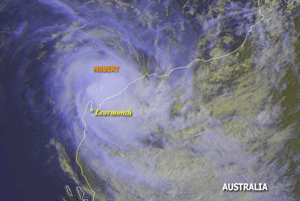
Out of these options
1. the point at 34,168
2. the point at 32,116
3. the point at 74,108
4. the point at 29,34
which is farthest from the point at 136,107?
the point at 29,34

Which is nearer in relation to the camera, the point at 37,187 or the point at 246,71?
the point at 246,71

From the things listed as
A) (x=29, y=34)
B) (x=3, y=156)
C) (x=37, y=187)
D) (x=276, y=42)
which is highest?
(x=29, y=34)

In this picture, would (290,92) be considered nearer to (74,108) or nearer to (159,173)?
(159,173)

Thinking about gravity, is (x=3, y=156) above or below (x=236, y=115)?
below

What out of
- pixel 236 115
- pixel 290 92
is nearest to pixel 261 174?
pixel 236 115

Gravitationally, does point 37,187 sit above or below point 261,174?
below

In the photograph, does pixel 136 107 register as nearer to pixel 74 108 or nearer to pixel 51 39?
pixel 74 108
